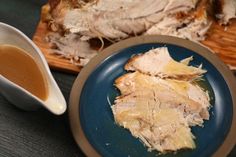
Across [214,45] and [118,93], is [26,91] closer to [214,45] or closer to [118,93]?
[118,93]

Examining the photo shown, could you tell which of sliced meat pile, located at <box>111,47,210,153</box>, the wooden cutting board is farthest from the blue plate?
the wooden cutting board

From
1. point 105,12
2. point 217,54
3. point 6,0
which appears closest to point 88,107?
point 105,12

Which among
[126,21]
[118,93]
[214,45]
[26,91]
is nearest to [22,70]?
[26,91]

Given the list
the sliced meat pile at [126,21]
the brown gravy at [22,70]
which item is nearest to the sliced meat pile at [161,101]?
the sliced meat pile at [126,21]

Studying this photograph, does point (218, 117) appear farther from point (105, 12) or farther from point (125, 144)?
point (105, 12)

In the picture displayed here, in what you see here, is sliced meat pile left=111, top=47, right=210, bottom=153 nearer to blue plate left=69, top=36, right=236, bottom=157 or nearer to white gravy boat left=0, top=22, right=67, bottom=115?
blue plate left=69, top=36, right=236, bottom=157

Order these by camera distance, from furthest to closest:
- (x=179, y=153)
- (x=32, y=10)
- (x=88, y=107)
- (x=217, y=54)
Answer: (x=32, y=10)
(x=217, y=54)
(x=88, y=107)
(x=179, y=153)
